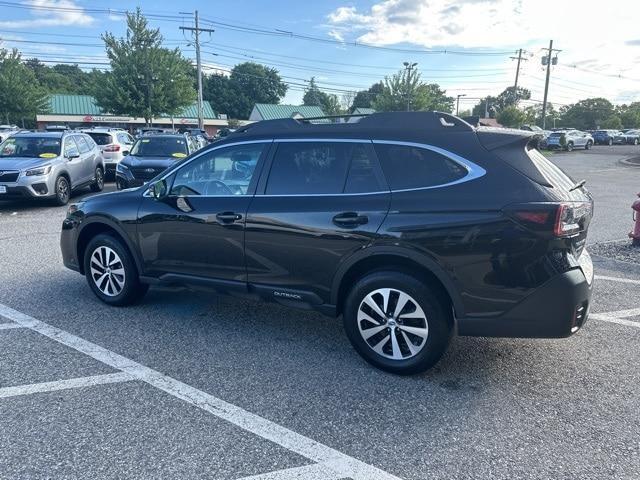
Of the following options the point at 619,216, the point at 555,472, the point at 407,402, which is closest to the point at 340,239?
the point at 407,402

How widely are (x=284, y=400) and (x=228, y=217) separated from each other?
63.9 inches

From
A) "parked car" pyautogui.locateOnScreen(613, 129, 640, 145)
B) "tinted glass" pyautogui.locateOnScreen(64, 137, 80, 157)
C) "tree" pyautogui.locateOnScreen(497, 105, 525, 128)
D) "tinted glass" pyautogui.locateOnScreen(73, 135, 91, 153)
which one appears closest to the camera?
"tinted glass" pyautogui.locateOnScreen(64, 137, 80, 157)

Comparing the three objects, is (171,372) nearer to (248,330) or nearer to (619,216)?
(248,330)

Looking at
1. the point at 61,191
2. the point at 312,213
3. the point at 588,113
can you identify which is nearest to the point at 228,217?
the point at 312,213

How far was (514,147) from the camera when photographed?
3441 millimetres

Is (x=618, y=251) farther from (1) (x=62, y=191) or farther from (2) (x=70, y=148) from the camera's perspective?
(2) (x=70, y=148)

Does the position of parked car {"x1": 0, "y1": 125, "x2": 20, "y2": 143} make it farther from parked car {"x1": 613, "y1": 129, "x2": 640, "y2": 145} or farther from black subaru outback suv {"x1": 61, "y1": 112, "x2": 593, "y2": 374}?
parked car {"x1": 613, "y1": 129, "x2": 640, "y2": 145}

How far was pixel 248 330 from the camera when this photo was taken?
177 inches

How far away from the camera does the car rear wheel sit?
36.9 feet

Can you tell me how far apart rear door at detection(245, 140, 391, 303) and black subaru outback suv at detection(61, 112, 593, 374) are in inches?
0.4

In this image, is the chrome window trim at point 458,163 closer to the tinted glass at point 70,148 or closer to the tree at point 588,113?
the tinted glass at point 70,148

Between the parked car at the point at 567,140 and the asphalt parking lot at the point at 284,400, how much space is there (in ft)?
136

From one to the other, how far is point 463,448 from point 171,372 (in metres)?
2.12

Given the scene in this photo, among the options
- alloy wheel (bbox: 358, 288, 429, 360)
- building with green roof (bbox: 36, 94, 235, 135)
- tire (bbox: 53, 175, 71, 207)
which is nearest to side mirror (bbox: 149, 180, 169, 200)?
alloy wheel (bbox: 358, 288, 429, 360)
